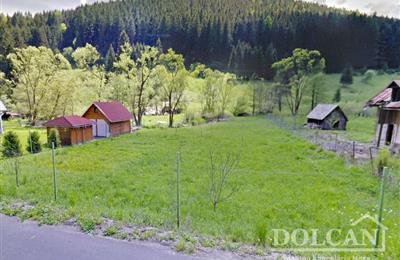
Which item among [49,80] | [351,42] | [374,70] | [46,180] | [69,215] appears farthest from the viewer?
[351,42]

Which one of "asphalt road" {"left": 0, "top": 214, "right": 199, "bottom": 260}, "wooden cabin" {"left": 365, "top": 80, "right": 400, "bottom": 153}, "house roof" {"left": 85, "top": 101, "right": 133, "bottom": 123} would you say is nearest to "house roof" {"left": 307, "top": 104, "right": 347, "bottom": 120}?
"wooden cabin" {"left": 365, "top": 80, "right": 400, "bottom": 153}

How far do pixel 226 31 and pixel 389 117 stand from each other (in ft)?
223

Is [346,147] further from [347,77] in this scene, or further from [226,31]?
[226,31]

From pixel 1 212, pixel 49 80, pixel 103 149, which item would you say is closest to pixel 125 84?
pixel 49 80

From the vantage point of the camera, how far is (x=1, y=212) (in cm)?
535

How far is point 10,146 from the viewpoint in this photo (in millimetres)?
15930

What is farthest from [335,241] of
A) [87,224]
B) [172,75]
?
[172,75]

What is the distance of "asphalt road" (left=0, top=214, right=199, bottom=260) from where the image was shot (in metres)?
3.85

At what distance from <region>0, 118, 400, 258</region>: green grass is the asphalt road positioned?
0.45 m

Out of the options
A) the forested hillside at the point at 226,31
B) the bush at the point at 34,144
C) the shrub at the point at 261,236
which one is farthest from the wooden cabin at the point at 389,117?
the forested hillside at the point at 226,31

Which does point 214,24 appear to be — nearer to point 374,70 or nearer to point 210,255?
point 374,70

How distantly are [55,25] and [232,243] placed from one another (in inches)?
3897

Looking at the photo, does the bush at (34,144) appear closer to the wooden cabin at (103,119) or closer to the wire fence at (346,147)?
the wooden cabin at (103,119)

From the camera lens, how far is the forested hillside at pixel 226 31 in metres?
63.2
